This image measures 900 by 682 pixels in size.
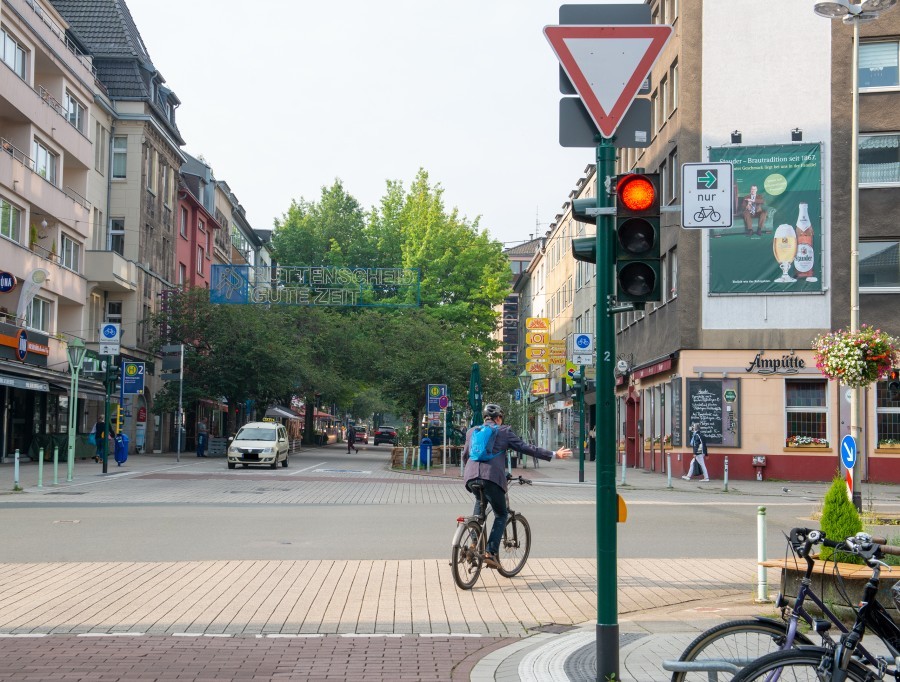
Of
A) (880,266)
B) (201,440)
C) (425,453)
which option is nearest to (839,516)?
(880,266)

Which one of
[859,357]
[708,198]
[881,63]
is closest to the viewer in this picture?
[708,198]

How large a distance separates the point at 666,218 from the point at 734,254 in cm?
380

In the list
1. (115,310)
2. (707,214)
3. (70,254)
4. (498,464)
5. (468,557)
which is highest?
(70,254)

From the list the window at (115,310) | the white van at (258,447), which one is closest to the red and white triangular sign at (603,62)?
the white van at (258,447)

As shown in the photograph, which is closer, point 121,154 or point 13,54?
point 13,54

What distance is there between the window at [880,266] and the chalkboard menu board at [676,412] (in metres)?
6.50

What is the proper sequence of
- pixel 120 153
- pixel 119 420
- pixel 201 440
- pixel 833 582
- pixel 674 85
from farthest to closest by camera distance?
pixel 120 153 < pixel 201 440 < pixel 674 85 < pixel 119 420 < pixel 833 582

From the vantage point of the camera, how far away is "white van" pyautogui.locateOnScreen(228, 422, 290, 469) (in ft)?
128

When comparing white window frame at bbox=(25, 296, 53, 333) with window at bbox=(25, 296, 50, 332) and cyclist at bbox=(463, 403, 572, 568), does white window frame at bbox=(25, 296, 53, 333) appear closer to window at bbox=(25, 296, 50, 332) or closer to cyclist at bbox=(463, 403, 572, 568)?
window at bbox=(25, 296, 50, 332)

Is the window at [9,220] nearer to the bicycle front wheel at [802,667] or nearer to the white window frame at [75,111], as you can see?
the white window frame at [75,111]

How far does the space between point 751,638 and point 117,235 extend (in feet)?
166

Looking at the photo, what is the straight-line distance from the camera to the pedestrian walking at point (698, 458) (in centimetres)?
3384

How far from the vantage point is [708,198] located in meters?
8.84

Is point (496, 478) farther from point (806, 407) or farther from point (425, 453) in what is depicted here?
point (425, 453)
